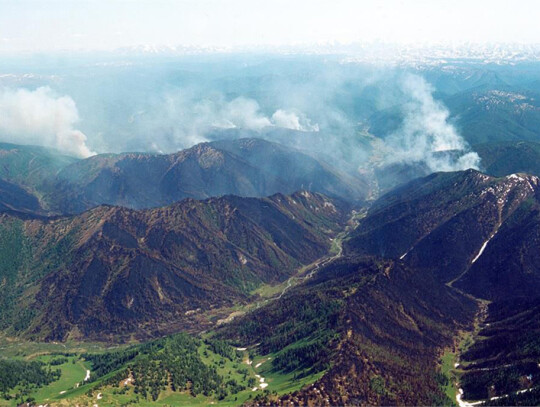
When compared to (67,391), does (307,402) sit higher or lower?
higher

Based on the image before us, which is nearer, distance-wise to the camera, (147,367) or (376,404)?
(376,404)

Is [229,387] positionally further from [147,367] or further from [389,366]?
[389,366]

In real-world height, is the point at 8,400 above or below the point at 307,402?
below

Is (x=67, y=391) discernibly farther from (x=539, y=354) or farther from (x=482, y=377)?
(x=539, y=354)

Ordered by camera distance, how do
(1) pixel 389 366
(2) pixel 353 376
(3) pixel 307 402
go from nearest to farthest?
1. (3) pixel 307 402
2. (2) pixel 353 376
3. (1) pixel 389 366

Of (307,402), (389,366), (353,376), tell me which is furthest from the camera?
(389,366)

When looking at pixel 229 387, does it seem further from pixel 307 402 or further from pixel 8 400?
pixel 8 400

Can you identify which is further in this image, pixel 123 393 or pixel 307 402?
pixel 123 393

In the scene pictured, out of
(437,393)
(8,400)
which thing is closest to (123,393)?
(8,400)

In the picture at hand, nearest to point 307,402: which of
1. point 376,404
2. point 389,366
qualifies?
point 376,404
